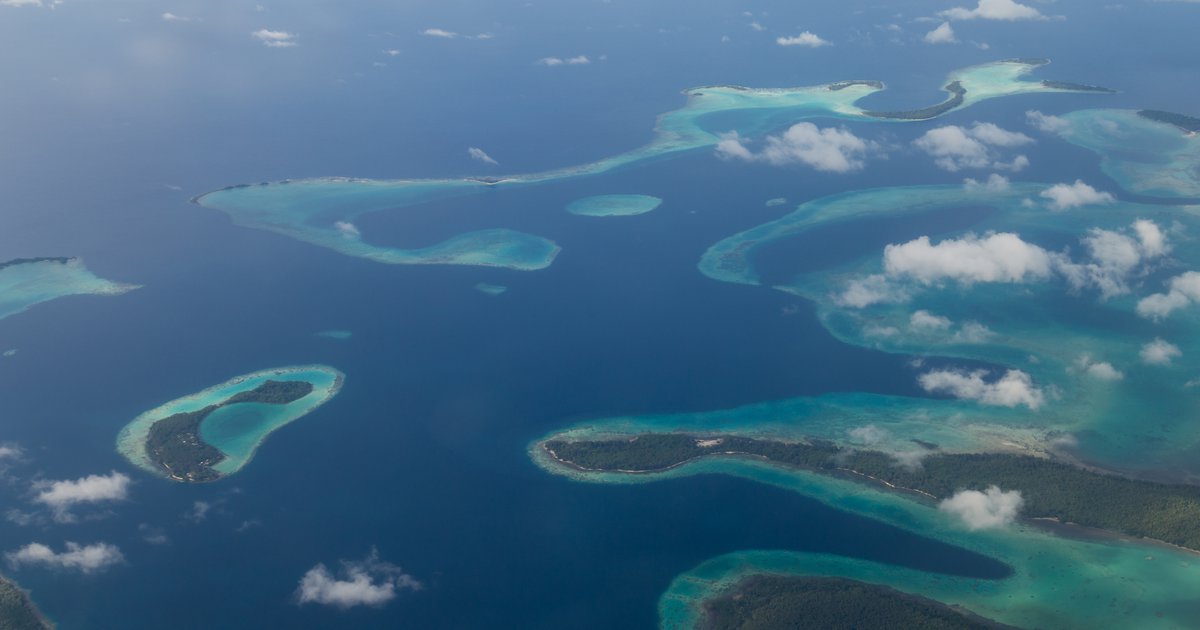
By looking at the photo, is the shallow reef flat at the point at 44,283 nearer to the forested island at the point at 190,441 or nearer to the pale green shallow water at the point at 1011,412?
the forested island at the point at 190,441

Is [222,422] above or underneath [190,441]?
above

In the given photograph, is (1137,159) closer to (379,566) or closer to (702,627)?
(702,627)

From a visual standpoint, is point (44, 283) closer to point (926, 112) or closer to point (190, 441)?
point (190, 441)

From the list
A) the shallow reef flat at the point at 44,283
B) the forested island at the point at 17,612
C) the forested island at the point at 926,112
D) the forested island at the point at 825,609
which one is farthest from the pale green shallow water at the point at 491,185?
the forested island at the point at 17,612

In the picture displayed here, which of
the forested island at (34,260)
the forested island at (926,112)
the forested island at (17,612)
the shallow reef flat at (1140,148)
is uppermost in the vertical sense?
the forested island at (926,112)

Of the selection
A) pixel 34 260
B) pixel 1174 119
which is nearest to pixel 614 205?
pixel 34 260

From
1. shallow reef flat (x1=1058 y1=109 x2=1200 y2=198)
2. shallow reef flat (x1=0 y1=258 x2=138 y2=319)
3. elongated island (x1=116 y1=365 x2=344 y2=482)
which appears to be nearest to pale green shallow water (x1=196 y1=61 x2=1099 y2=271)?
shallow reef flat (x1=1058 y1=109 x2=1200 y2=198)
